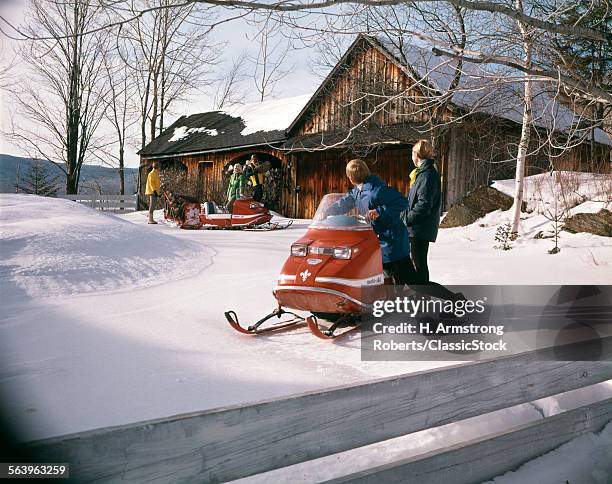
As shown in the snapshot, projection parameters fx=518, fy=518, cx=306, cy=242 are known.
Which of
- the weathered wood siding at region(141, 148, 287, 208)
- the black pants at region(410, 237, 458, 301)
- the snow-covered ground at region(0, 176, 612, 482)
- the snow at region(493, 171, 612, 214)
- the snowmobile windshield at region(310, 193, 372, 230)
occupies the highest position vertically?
the weathered wood siding at region(141, 148, 287, 208)

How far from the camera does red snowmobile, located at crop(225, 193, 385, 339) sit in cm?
435

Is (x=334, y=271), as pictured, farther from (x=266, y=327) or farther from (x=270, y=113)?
(x=270, y=113)

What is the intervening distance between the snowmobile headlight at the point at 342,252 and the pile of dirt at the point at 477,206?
962cm

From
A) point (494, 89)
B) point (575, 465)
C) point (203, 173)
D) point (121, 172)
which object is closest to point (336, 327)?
point (575, 465)

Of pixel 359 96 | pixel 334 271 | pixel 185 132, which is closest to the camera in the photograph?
pixel 334 271

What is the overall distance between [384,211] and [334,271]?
2.56 ft

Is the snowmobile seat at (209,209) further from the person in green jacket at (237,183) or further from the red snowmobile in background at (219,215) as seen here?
the person in green jacket at (237,183)

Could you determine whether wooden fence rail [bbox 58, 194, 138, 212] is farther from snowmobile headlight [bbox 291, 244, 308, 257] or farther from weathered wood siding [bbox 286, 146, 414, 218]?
snowmobile headlight [bbox 291, 244, 308, 257]

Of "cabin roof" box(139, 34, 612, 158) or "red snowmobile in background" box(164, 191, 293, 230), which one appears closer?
"red snowmobile in background" box(164, 191, 293, 230)

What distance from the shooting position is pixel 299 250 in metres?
4.59

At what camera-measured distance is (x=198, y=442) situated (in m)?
1.63

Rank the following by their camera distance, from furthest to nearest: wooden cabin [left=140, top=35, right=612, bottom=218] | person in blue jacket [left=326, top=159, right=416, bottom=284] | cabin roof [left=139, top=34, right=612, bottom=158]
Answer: cabin roof [left=139, top=34, right=612, bottom=158]
wooden cabin [left=140, top=35, right=612, bottom=218]
person in blue jacket [left=326, top=159, right=416, bottom=284]

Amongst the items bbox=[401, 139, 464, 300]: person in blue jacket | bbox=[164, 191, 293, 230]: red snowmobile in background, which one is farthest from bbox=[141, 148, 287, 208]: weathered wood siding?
bbox=[401, 139, 464, 300]: person in blue jacket

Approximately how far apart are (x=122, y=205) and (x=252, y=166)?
12566 millimetres
